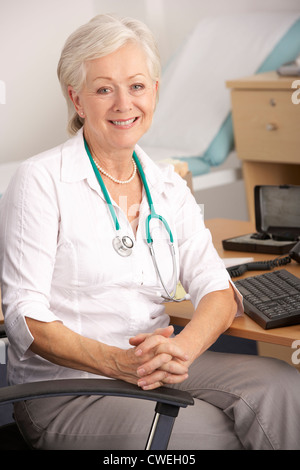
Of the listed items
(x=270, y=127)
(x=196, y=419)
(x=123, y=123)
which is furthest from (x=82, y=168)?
(x=270, y=127)

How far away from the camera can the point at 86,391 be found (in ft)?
4.25

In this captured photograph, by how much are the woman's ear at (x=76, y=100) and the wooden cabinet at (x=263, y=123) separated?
201 centimetres

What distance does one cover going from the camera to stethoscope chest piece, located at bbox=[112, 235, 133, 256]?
165 centimetres

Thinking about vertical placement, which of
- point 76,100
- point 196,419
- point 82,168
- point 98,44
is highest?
point 98,44

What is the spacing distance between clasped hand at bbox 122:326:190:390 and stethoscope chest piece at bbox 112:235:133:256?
0.22 m

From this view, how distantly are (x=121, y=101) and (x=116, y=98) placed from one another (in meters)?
0.02

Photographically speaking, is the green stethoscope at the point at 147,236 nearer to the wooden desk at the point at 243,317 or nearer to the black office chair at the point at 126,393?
the wooden desk at the point at 243,317

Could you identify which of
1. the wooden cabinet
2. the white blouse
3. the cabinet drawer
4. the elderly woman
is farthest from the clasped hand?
the cabinet drawer

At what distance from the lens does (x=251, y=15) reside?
4.10 metres

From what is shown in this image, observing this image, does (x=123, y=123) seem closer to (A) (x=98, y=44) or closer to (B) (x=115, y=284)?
(A) (x=98, y=44)

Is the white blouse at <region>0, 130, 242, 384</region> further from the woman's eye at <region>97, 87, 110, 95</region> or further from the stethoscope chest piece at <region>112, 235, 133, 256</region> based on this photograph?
the woman's eye at <region>97, 87, 110, 95</region>

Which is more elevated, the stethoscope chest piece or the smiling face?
the smiling face

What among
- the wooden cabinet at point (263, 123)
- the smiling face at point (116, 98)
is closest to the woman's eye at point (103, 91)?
the smiling face at point (116, 98)

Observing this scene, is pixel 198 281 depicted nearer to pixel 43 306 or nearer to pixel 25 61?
pixel 43 306
